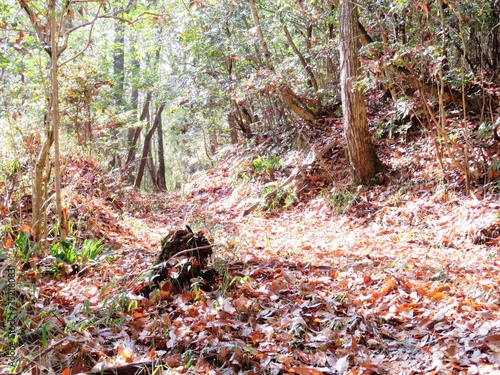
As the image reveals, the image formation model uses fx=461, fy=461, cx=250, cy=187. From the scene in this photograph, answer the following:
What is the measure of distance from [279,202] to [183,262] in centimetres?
473

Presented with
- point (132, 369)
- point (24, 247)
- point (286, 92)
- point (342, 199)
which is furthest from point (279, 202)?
point (132, 369)

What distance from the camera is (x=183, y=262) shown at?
156 inches

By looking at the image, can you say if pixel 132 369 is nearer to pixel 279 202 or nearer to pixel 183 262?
pixel 183 262

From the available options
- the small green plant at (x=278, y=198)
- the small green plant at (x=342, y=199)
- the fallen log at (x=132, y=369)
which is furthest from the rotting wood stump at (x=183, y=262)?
the small green plant at (x=278, y=198)

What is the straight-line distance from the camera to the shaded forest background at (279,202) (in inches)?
123

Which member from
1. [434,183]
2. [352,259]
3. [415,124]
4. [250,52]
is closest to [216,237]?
[352,259]

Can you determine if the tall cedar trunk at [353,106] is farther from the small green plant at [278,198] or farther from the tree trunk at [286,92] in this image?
the tree trunk at [286,92]

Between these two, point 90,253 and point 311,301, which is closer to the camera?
point 311,301

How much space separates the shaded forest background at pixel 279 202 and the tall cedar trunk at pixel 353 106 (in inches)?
2.3

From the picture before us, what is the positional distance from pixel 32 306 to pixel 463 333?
123 inches

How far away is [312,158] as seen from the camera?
346 inches

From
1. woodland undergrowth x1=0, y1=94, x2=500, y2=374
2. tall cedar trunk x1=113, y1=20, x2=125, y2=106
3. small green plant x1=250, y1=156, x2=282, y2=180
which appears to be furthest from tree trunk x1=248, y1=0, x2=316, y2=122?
tall cedar trunk x1=113, y1=20, x2=125, y2=106

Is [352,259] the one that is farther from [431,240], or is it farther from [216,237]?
[216,237]

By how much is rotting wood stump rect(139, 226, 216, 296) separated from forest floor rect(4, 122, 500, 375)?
4.8 inches
